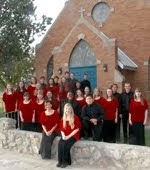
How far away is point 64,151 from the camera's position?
8.56 meters

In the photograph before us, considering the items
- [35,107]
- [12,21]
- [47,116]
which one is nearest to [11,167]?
[47,116]

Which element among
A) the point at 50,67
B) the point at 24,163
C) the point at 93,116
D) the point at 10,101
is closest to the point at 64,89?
the point at 10,101

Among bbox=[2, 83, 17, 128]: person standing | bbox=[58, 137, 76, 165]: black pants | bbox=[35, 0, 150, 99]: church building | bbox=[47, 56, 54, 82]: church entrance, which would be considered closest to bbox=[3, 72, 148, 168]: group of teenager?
bbox=[58, 137, 76, 165]: black pants

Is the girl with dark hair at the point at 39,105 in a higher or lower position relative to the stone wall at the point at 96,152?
higher

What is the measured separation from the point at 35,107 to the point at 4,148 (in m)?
1.60

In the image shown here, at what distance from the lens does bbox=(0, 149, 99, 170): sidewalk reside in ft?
28.1

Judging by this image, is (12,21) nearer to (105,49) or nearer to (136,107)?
(105,49)

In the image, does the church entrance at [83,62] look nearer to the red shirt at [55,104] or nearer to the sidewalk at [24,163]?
the red shirt at [55,104]

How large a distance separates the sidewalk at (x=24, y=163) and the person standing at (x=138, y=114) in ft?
6.88

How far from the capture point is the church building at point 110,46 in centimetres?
1637

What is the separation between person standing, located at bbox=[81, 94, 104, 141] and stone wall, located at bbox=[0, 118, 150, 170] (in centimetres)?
93

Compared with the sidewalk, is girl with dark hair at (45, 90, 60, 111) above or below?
above

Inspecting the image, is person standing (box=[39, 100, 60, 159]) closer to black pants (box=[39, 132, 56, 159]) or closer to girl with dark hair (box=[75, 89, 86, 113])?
black pants (box=[39, 132, 56, 159])

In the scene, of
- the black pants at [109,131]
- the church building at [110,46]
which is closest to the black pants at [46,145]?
the black pants at [109,131]
